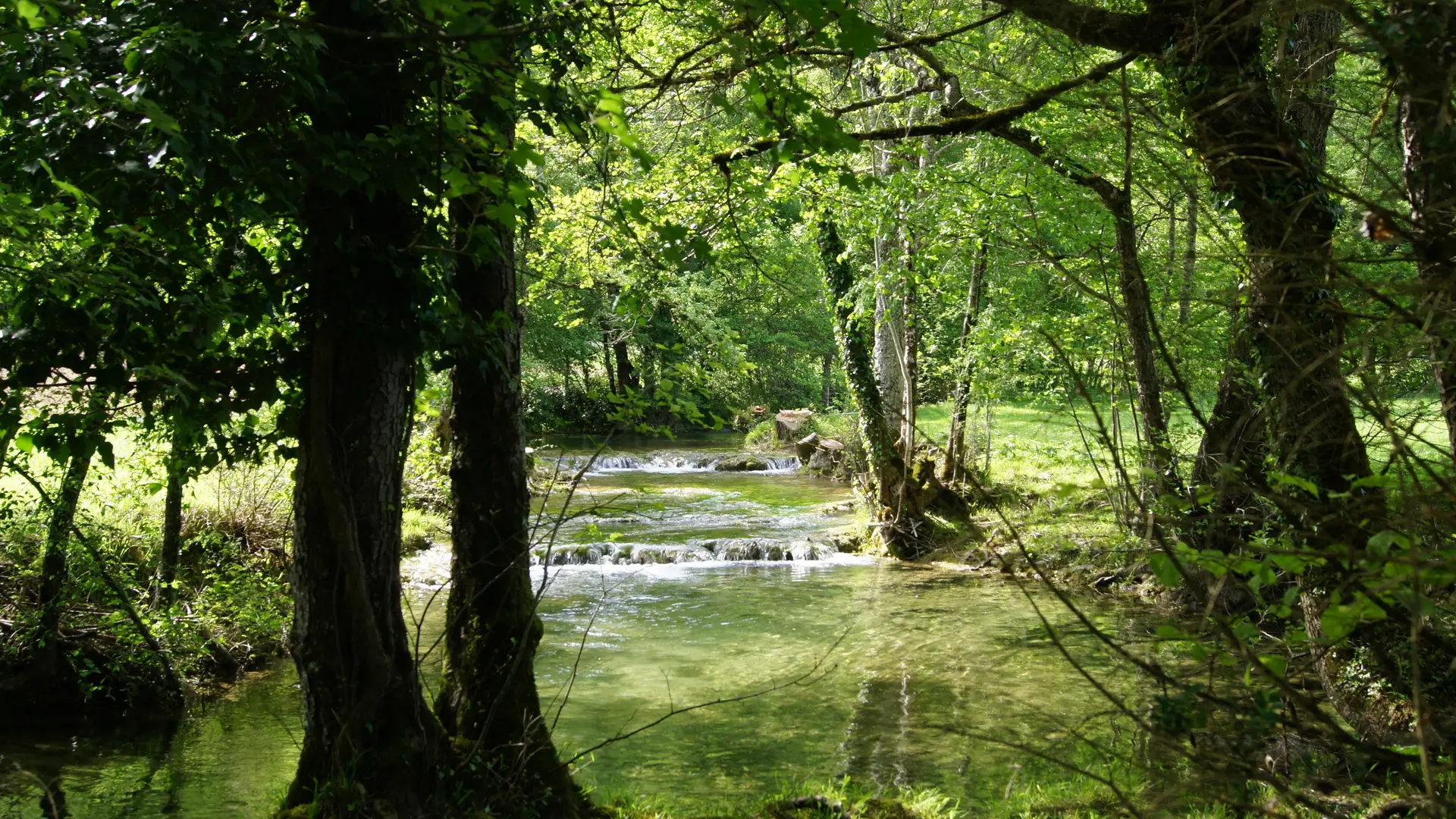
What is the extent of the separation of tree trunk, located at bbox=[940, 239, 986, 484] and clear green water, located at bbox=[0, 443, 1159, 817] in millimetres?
1995

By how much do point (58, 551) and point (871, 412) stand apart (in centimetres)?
982

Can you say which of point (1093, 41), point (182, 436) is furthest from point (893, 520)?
point (182, 436)

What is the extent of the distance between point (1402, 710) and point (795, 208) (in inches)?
1042

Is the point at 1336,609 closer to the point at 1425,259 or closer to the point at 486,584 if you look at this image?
the point at 1425,259

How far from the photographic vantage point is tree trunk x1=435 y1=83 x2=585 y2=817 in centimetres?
469

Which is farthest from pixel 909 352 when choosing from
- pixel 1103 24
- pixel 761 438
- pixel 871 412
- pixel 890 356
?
pixel 761 438

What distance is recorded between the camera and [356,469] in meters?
4.02

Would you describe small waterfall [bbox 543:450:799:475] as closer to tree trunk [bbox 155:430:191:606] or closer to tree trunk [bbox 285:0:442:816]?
tree trunk [bbox 155:430:191:606]

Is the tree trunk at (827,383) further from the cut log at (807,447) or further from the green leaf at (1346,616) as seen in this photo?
the green leaf at (1346,616)

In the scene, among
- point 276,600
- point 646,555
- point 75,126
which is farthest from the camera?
point 646,555

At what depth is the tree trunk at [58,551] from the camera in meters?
6.61

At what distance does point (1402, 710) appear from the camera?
5.46m

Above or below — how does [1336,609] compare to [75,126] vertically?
below

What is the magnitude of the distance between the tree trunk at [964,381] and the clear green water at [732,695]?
1995 millimetres
